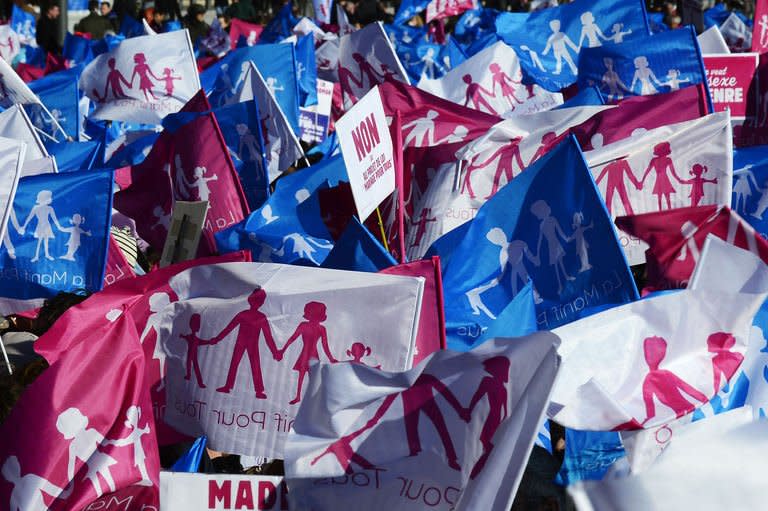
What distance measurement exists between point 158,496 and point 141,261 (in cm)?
305

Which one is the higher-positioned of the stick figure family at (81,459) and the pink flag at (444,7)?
the stick figure family at (81,459)

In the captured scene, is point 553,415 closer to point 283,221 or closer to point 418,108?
point 283,221

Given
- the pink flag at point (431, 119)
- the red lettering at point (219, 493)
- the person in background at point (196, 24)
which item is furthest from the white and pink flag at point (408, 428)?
the person in background at point (196, 24)

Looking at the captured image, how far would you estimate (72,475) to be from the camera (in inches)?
168

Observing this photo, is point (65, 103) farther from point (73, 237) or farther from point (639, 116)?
point (639, 116)

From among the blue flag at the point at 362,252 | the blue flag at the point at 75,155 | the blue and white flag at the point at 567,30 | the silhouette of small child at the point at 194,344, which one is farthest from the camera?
the blue and white flag at the point at 567,30

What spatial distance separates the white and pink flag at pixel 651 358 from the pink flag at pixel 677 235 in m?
0.63

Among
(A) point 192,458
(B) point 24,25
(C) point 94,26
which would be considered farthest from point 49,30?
(A) point 192,458

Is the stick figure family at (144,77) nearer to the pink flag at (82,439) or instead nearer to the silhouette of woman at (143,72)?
the silhouette of woman at (143,72)

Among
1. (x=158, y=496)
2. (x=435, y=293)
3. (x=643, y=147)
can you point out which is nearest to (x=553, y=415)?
(x=435, y=293)

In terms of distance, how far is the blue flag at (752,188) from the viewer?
20.4ft

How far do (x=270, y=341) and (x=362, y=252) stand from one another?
766mm

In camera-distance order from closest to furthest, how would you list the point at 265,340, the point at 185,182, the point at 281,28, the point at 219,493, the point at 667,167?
1. the point at 219,493
2. the point at 265,340
3. the point at 667,167
4. the point at 185,182
5. the point at 281,28

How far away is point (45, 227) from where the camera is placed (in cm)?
631
